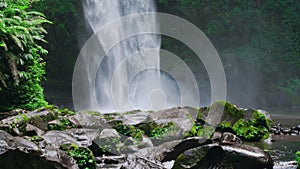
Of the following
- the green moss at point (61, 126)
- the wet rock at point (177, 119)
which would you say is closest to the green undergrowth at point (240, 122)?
the wet rock at point (177, 119)

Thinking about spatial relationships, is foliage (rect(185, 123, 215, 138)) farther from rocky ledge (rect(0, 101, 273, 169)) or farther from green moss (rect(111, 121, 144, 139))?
green moss (rect(111, 121, 144, 139))

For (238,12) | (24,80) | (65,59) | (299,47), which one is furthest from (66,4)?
(299,47)

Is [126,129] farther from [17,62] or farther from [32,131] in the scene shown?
[17,62]

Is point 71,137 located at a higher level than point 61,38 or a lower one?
lower

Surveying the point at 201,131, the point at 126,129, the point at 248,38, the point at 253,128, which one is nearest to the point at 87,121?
the point at 126,129

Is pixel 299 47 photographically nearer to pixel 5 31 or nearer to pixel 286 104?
pixel 286 104

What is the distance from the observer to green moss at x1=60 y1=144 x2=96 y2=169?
5.44 metres

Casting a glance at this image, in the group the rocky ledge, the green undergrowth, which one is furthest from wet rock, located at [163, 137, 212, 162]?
the green undergrowth

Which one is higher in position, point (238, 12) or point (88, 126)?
point (238, 12)

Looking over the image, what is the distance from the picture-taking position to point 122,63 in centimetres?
1934

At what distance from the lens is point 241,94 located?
24.8 meters

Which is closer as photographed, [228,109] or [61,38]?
[228,109]

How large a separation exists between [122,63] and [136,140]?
12.3 m

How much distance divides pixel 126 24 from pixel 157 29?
3.04 meters
